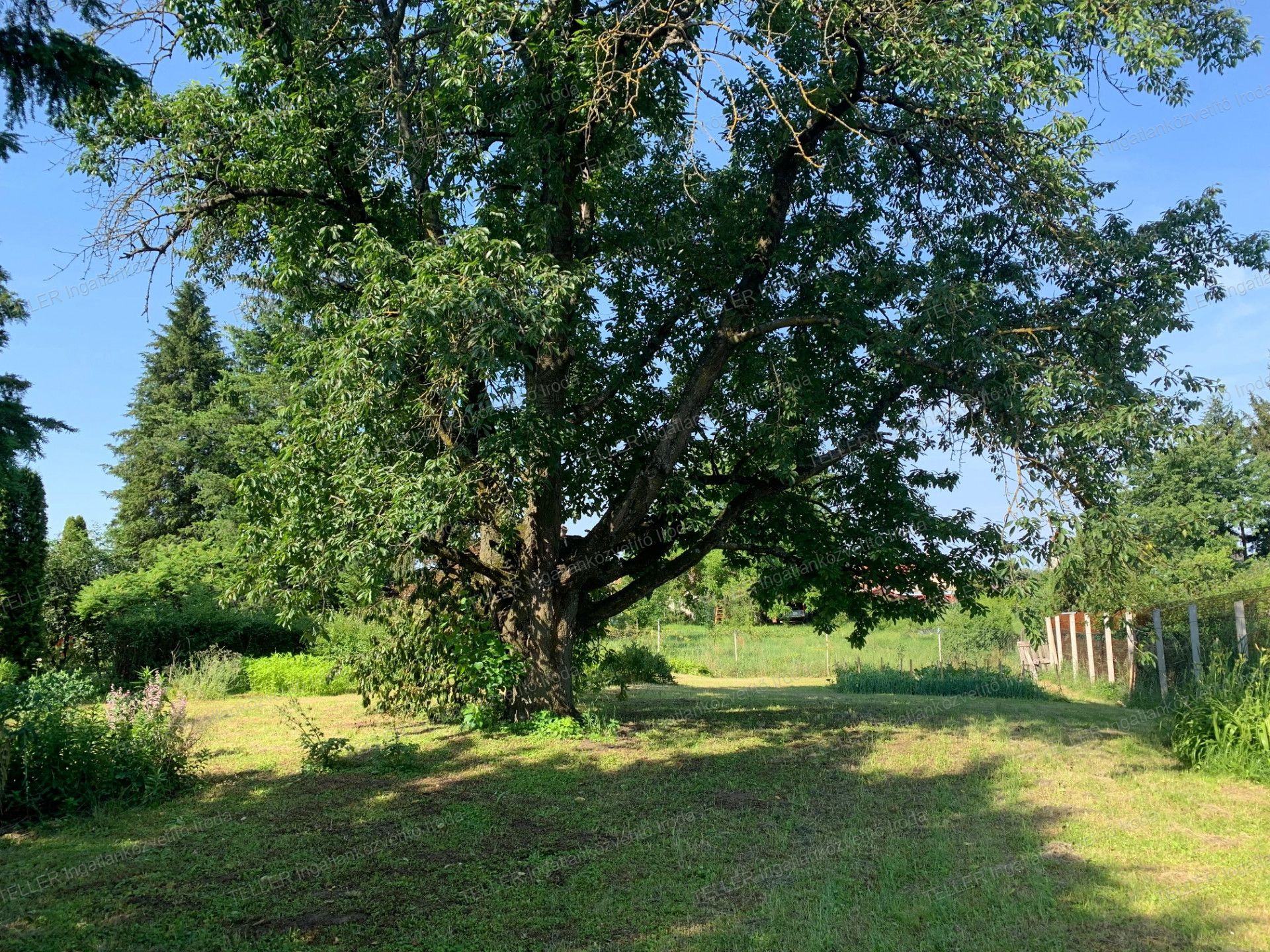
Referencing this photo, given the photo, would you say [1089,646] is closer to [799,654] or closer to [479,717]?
[799,654]

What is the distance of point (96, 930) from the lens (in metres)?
5.04

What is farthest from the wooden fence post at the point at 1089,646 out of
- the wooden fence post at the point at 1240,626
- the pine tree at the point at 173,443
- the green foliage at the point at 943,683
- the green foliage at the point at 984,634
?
the pine tree at the point at 173,443

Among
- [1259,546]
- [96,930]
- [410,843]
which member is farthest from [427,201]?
[1259,546]

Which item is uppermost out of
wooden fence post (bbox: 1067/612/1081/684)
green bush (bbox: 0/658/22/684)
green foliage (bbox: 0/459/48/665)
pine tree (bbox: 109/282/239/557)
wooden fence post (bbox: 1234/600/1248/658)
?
pine tree (bbox: 109/282/239/557)

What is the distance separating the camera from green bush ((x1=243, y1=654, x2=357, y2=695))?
19.1 metres

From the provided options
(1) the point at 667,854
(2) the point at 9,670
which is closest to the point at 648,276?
(1) the point at 667,854

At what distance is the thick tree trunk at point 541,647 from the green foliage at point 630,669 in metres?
3.38

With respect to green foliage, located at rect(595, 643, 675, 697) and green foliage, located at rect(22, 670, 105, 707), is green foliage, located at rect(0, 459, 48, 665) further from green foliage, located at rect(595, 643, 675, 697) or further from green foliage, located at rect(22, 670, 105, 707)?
green foliage, located at rect(595, 643, 675, 697)

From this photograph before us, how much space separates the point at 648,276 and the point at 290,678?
41.6 ft

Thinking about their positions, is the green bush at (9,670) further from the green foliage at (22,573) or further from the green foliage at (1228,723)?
the green foliage at (1228,723)

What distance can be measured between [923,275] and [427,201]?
19.8ft

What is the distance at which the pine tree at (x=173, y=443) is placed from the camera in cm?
3469

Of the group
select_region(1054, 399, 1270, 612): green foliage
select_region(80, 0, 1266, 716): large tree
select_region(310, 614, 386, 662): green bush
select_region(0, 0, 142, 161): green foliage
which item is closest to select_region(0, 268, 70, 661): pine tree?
select_region(310, 614, 386, 662): green bush

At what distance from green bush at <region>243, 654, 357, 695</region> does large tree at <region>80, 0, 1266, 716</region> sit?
873 cm
